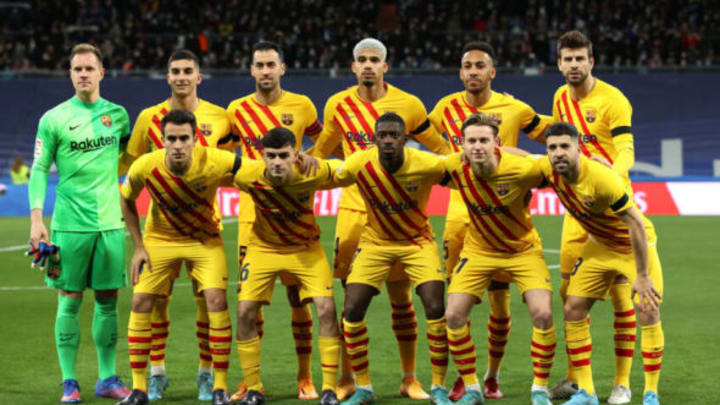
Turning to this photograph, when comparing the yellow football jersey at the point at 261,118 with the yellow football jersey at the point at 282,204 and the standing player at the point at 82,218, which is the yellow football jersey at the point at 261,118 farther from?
the standing player at the point at 82,218

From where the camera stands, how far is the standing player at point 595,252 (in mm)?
6555

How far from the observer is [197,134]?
25.0 ft

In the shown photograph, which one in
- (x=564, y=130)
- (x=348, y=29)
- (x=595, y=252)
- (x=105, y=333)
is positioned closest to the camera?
(x=564, y=130)

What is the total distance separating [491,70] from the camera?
7.62 m

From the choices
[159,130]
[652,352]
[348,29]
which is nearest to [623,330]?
[652,352]

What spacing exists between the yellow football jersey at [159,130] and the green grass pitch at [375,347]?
5.81 feet

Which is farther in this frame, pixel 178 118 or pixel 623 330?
pixel 623 330

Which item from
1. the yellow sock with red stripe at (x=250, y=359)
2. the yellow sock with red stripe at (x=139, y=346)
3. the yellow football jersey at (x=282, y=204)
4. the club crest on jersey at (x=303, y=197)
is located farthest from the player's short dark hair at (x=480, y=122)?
the yellow sock with red stripe at (x=139, y=346)

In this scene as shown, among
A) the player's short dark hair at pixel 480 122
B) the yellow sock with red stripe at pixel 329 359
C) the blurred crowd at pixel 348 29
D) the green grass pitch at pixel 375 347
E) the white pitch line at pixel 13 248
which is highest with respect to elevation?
the blurred crowd at pixel 348 29

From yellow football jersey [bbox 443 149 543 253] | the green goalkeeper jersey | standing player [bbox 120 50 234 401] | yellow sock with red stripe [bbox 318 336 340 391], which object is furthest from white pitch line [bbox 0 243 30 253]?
yellow football jersey [bbox 443 149 543 253]

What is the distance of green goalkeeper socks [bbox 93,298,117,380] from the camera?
7398 millimetres

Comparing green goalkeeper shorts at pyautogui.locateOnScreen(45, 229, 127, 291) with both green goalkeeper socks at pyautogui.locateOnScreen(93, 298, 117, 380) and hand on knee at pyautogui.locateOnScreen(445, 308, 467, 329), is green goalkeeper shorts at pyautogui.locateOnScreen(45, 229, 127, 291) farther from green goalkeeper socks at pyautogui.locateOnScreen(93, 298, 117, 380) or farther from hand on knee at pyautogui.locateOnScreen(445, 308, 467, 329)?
hand on knee at pyautogui.locateOnScreen(445, 308, 467, 329)

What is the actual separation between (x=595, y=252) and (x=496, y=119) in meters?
1.33

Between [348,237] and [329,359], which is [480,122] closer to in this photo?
[348,237]
